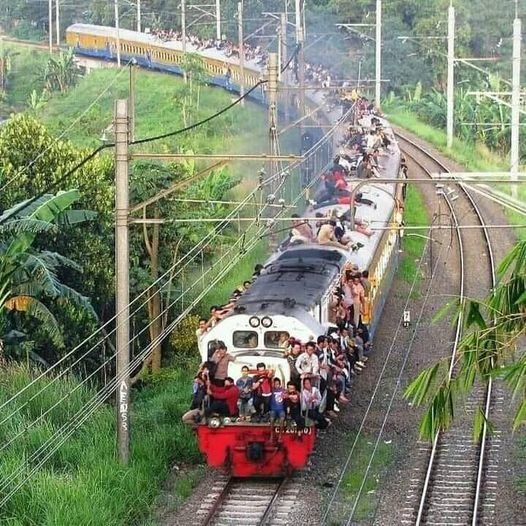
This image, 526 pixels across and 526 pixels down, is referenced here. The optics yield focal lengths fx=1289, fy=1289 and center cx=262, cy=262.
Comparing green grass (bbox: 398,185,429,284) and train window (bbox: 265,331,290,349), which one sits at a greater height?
train window (bbox: 265,331,290,349)

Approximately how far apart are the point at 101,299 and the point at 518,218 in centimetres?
1586

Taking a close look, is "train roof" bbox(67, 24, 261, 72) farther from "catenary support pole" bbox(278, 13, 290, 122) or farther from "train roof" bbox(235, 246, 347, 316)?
"train roof" bbox(235, 246, 347, 316)

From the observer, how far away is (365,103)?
131ft

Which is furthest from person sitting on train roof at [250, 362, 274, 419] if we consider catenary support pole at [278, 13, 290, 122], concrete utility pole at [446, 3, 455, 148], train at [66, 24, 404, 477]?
concrete utility pole at [446, 3, 455, 148]

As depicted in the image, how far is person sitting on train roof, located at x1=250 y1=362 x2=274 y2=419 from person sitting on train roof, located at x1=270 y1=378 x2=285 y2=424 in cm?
7

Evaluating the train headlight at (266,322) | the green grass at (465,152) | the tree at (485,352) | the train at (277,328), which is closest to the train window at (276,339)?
the train at (277,328)

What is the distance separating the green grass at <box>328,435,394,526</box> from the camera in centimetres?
1396

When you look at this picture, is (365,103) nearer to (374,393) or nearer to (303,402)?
(374,393)

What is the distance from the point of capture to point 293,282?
16.2m

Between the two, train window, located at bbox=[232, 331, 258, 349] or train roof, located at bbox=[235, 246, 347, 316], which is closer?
train window, located at bbox=[232, 331, 258, 349]

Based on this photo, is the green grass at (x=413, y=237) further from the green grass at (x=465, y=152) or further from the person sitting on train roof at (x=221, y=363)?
the person sitting on train roof at (x=221, y=363)

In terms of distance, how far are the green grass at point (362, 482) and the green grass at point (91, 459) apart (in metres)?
1.82

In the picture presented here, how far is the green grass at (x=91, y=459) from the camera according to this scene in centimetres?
1341

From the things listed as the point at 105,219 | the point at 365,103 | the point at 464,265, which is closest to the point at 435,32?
the point at 365,103
